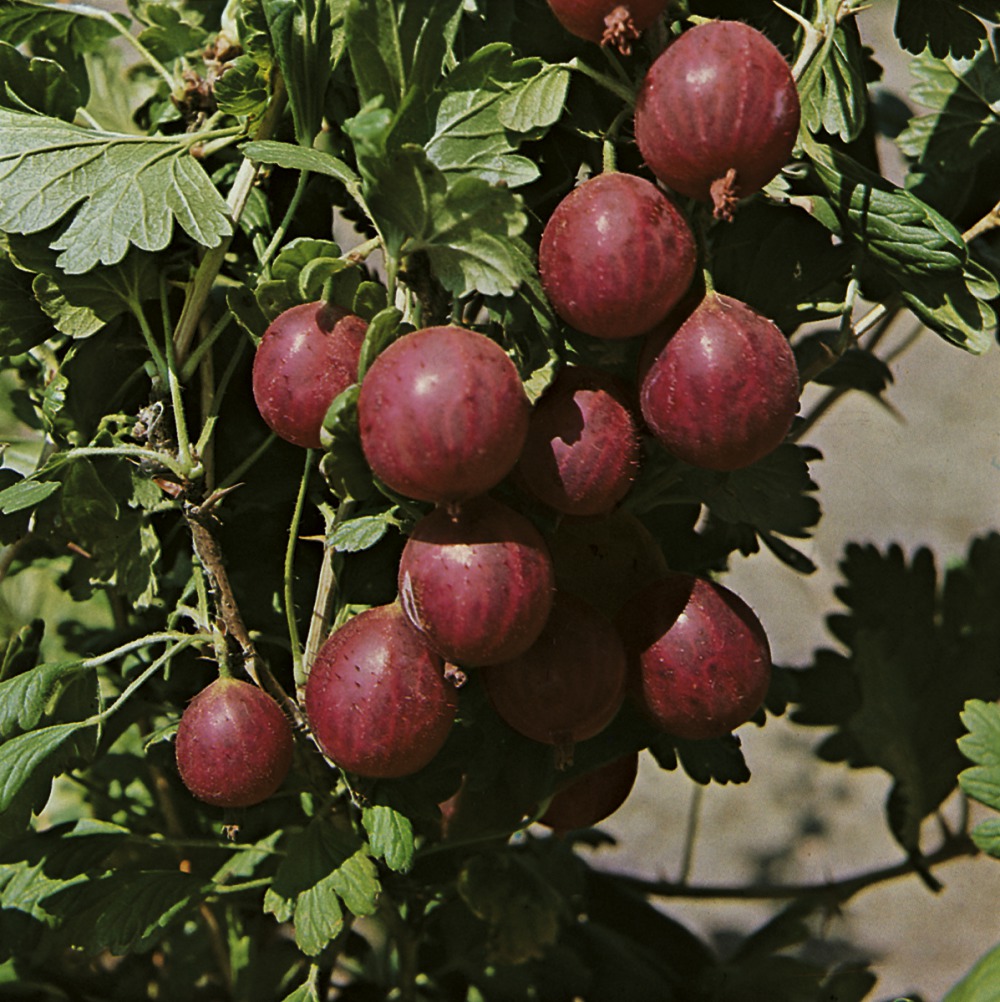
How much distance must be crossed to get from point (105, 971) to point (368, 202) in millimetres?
767

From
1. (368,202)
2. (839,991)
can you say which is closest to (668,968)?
(839,991)

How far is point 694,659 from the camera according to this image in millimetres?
562

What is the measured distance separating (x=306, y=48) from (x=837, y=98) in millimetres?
232

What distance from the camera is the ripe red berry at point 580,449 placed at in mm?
504

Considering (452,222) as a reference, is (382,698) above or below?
below

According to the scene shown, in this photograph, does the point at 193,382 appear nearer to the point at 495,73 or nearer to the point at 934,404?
the point at 495,73

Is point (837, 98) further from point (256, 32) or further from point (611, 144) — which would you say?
point (256, 32)

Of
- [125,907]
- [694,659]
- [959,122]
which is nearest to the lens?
[694,659]

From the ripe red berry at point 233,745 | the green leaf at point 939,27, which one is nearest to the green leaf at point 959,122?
the green leaf at point 939,27

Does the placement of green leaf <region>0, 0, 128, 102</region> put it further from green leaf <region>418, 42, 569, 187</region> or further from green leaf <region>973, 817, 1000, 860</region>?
green leaf <region>973, 817, 1000, 860</region>

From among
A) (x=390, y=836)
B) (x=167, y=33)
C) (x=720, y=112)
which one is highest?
(x=720, y=112)

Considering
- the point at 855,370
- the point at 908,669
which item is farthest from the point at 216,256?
the point at 908,669

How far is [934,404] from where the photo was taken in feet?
5.94

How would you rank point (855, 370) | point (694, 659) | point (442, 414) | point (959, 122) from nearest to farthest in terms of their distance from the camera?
point (442, 414) → point (694, 659) → point (959, 122) → point (855, 370)
